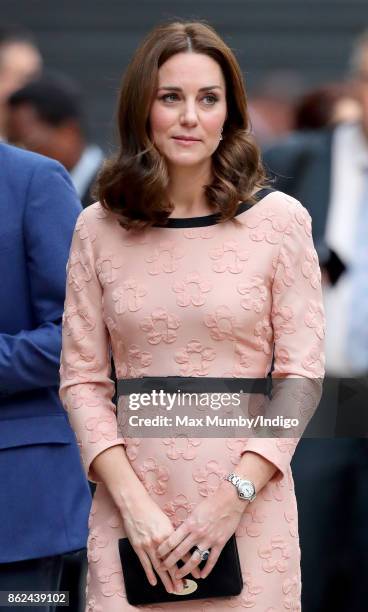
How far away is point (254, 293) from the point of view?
11.7 ft

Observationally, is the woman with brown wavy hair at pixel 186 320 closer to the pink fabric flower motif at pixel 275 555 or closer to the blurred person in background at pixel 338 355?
the pink fabric flower motif at pixel 275 555

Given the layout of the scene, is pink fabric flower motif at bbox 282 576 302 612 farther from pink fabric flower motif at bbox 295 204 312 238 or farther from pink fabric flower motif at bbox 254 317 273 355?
pink fabric flower motif at bbox 295 204 312 238

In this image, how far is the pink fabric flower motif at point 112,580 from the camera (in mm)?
3535

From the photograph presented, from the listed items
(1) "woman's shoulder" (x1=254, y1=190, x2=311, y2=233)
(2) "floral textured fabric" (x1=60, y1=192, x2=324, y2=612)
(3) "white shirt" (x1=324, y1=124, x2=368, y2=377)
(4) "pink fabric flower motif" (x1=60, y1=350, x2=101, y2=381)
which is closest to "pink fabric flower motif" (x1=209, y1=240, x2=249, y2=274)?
→ (2) "floral textured fabric" (x1=60, y1=192, x2=324, y2=612)

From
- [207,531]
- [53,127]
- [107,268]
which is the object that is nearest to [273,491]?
[207,531]

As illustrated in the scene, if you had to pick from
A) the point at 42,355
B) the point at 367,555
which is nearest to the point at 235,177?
the point at 42,355

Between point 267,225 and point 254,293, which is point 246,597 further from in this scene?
point 267,225

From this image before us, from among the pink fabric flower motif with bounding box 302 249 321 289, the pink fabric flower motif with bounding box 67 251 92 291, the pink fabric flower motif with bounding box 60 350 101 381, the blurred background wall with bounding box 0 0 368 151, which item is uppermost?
the pink fabric flower motif with bounding box 302 249 321 289

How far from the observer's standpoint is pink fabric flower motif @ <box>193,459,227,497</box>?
3.53 m

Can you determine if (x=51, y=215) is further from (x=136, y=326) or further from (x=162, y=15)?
(x=162, y=15)

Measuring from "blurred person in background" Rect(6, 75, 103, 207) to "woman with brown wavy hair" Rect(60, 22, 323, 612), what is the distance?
8.98 ft

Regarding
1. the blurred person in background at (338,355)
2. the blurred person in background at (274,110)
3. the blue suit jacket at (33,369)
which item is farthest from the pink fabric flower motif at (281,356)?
the blurred person in background at (274,110)

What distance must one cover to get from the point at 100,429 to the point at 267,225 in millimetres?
584

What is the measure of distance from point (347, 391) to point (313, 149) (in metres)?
0.86
